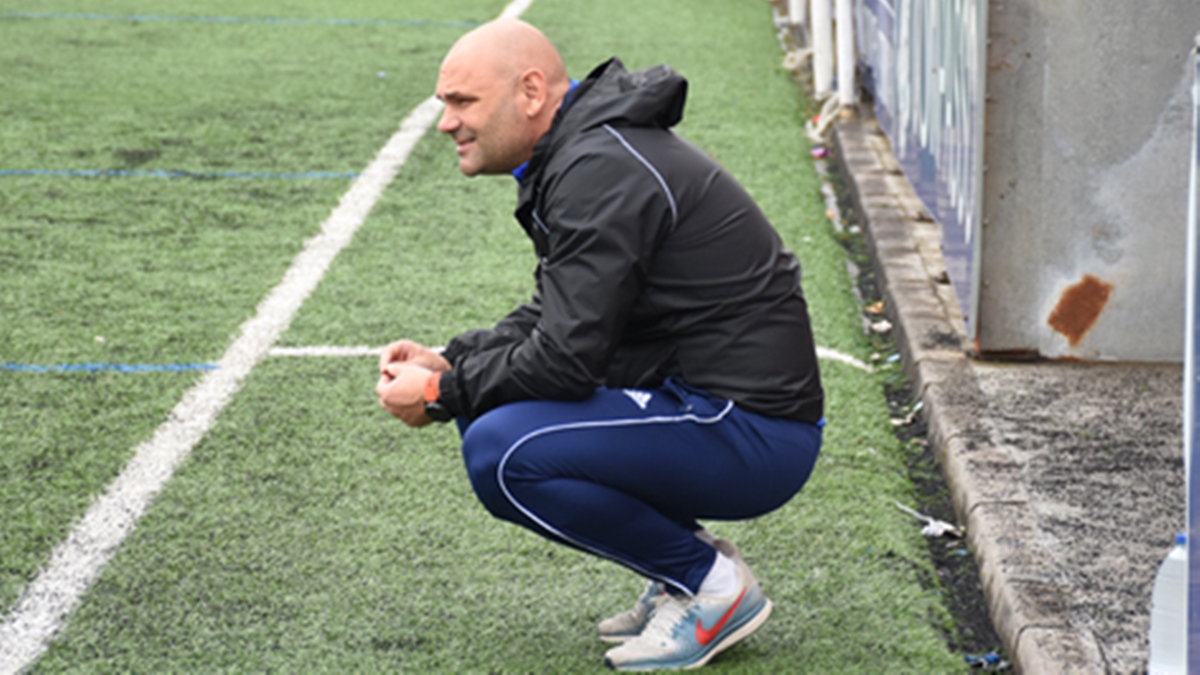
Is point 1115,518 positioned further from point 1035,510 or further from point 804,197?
point 804,197

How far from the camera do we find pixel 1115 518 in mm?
3611

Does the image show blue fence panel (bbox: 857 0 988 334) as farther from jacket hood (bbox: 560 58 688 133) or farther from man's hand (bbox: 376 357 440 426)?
man's hand (bbox: 376 357 440 426)

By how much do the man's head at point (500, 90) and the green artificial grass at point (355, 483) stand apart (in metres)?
1.13

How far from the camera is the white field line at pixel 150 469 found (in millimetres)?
3285

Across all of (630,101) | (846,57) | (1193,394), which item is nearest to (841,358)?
(630,101)

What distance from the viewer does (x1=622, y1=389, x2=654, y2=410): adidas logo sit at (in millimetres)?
2920

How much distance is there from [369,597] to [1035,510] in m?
1.67

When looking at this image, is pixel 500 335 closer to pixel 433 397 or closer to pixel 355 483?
pixel 433 397

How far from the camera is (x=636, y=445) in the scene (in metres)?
2.89

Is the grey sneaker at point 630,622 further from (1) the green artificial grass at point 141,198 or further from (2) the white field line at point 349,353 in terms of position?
(2) the white field line at point 349,353

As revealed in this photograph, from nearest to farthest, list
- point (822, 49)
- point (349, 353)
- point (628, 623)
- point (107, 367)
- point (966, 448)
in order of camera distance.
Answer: point (628, 623) < point (966, 448) < point (107, 367) < point (349, 353) < point (822, 49)

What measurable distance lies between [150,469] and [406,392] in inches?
58.4

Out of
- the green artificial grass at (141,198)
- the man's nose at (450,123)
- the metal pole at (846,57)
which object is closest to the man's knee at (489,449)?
the man's nose at (450,123)

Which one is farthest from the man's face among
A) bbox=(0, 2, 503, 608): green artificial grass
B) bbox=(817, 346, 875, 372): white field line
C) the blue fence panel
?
bbox=(817, 346, 875, 372): white field line
